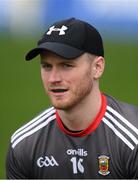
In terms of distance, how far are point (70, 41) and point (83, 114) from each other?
287 millimetres

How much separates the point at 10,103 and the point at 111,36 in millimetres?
867

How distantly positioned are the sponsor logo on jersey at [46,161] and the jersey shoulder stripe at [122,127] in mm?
250

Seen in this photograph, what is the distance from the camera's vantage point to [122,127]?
177 cm

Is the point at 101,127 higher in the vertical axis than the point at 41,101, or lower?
higher

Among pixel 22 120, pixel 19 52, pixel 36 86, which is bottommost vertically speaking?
pixel 22 120

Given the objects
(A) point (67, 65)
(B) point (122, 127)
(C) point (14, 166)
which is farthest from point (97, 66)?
(C) point (14, 166)

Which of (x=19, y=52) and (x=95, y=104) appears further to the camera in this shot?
(x=19, y=52)

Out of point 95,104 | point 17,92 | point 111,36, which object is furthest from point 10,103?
point 95,104

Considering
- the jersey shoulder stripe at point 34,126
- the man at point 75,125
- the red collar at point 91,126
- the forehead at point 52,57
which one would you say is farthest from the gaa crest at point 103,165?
the forehead at point 52,57

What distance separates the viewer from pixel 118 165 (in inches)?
68.5

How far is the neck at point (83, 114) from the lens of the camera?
1.76 meters

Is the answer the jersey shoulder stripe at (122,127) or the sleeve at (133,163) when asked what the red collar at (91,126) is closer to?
the jersey shoulder stripe at (122,127)

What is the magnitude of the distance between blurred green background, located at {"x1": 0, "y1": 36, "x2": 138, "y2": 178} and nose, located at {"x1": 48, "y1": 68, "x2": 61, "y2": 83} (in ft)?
5.34

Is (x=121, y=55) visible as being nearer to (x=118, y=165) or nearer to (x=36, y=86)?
(x=36, y=86)
